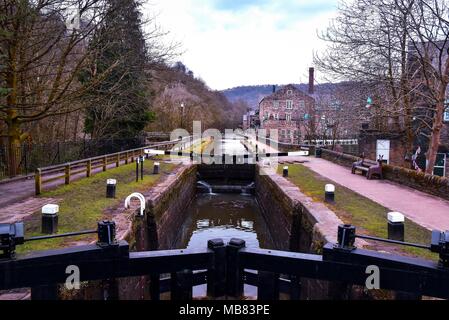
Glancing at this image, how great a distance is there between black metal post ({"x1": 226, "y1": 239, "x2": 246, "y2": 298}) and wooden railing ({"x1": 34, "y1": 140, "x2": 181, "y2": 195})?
8002 millimetres

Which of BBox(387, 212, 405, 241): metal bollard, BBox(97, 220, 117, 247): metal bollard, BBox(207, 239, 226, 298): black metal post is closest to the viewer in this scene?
BBox(97, 220, 117, 247): metal bollard

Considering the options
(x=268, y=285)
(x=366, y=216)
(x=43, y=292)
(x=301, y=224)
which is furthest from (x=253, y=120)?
(x=43, y=292)

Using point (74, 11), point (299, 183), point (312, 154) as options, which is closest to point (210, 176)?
point (312, 154)

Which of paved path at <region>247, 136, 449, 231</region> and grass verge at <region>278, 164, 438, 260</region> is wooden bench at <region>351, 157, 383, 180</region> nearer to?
paved path at <region>247, 136, 449, 231</region>

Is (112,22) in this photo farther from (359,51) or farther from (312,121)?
(312,121)

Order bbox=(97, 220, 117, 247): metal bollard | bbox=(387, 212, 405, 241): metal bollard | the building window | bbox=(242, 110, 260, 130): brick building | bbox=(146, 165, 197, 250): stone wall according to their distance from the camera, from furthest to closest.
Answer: bbox=(242, 110, 260, 130): brick building, the building window, bbox=(146, 165, 197, 250): stone wall, bbox=(387, 212, 405, 241): metal bollard, bbox=(97, 220, 117, 247): metal bollard

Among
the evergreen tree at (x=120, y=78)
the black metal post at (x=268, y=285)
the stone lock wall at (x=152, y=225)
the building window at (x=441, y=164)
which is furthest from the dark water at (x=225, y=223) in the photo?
the building window at (x=441, y=164)

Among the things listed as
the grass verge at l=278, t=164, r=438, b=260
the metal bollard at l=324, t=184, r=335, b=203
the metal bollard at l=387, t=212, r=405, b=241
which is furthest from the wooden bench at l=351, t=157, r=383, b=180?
the metal bollard at l=387, t=212, r=405, b=241

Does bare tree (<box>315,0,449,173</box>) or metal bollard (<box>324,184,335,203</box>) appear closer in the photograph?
metal bollard (<box>324,184,335,203</box>)

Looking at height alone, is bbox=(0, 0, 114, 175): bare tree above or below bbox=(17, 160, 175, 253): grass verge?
above

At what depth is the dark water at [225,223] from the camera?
12758 mm

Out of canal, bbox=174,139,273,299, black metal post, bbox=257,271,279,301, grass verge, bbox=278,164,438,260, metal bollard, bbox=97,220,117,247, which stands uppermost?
metal bollard, bbox=97,220,117,247

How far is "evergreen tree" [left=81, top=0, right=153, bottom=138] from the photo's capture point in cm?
1484

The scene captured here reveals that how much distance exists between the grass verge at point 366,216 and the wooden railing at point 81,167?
737cm
